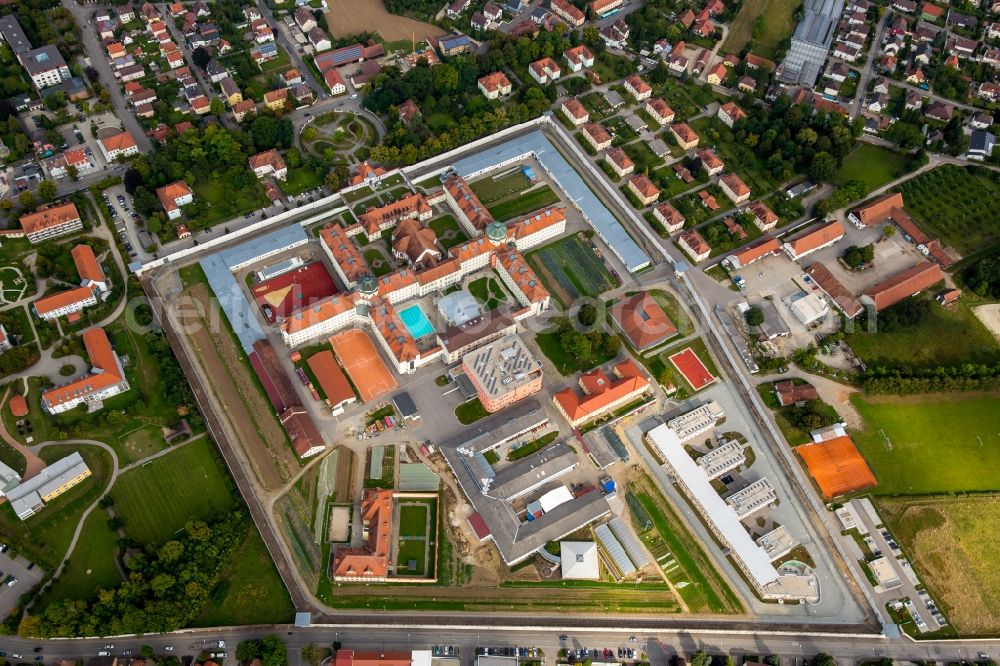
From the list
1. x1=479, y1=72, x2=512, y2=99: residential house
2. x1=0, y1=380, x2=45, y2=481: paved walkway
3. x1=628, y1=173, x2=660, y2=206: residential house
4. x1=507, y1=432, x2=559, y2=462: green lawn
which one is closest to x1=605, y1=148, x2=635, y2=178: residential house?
x1=628, y1=173, x2=660, y2=206: residential house

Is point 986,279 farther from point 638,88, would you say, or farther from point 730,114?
point 638,88

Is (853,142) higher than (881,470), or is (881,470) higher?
(853,142)

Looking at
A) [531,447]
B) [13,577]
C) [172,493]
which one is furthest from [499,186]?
[13,577]

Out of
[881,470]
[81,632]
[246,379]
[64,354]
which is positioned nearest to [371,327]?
[246,379]

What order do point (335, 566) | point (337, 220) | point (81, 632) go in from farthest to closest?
point (337, 220) → point (335, 566) → point (81, 632)

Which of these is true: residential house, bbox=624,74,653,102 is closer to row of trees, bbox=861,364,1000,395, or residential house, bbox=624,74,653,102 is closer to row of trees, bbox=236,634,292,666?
row of trees, bbox=861,364,1000,395

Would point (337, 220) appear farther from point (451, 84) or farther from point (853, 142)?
point (853, 142)

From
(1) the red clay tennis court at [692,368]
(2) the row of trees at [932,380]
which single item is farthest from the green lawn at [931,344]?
(1) the red clay tennis court at [692,368]
